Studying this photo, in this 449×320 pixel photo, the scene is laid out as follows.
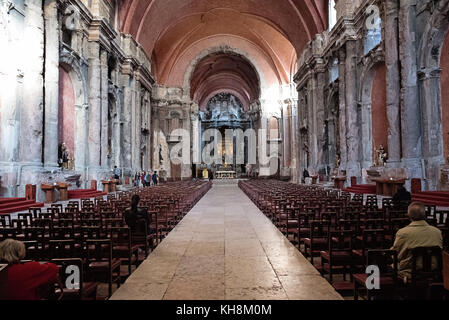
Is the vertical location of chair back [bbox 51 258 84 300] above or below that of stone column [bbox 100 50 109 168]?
below

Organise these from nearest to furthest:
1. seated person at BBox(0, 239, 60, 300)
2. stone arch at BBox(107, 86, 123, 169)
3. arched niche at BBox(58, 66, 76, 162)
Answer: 1. seated person at BBox(0, 239, 60, 300)
2. arched niche at BBox(58, 66, 76, 162)
3. stone arch at BBox(107, 86, 123, 169)

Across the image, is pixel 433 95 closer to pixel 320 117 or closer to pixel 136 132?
pixel 320 117

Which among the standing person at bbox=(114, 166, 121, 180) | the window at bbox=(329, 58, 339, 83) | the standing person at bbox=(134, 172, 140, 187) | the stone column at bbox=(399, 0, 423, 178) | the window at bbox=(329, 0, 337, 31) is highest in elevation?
the window at bbox=(329, 0, 337, 31)

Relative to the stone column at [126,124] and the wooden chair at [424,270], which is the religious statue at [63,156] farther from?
the wooden chair at [424,270]

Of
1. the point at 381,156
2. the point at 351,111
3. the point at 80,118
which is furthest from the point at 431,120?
the point at 80,118

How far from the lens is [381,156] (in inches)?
655

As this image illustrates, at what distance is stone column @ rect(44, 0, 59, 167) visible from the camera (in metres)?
14.1

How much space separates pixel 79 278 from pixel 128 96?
76.1 ft

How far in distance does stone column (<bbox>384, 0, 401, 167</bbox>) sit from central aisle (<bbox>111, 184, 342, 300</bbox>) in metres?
8.99

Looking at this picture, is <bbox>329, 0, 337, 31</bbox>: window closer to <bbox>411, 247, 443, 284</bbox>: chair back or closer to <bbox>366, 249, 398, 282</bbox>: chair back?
<bbox>366, 249, 398, 282</bbox>: chair back

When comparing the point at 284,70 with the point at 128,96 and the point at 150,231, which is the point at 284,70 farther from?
the point at 150,231

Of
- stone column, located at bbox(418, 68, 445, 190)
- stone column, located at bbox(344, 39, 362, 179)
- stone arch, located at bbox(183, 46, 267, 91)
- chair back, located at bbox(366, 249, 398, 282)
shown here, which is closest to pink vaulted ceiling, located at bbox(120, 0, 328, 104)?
stone arch, located at bbox(183, 46, 267, 91)

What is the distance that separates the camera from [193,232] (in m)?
7.74
